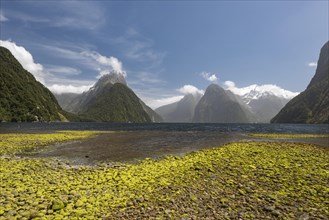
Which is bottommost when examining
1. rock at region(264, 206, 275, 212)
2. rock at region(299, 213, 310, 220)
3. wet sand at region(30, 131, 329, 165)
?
rock at region(299, 213, 310, 220)

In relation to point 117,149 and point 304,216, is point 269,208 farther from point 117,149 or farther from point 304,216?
point 117,149

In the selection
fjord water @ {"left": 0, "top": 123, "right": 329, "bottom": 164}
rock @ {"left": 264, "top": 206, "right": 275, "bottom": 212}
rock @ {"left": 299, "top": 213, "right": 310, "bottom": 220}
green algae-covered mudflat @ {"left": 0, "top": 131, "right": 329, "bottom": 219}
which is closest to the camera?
rock @ {"left": 299, "top": 213, "right": 310, "bottom": 220}

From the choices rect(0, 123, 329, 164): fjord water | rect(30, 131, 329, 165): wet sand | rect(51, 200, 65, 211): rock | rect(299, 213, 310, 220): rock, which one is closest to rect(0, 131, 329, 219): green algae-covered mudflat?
rect(51, 200, 65, 211): rock

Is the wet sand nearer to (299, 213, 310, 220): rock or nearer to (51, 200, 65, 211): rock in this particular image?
(51, 200, 65, 211): rock

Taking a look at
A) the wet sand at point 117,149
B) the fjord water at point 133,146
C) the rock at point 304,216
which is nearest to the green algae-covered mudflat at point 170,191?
the rock at point 304,216

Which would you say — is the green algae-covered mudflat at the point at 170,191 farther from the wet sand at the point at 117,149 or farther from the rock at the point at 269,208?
the wet sand at the point at 117,149

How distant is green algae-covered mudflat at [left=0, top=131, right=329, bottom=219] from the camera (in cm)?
1386

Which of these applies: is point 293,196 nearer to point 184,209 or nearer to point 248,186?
point 248,186

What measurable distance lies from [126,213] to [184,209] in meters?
3.26

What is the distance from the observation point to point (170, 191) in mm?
17297

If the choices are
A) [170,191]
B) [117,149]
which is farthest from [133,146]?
[170,191]

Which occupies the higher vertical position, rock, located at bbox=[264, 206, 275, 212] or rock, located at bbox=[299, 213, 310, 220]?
rock, located at bbox=[264, 206, 275, 212]

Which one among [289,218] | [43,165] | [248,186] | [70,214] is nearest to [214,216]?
[289,218]

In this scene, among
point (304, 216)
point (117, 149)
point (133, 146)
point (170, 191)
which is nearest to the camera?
point (304, 216)
